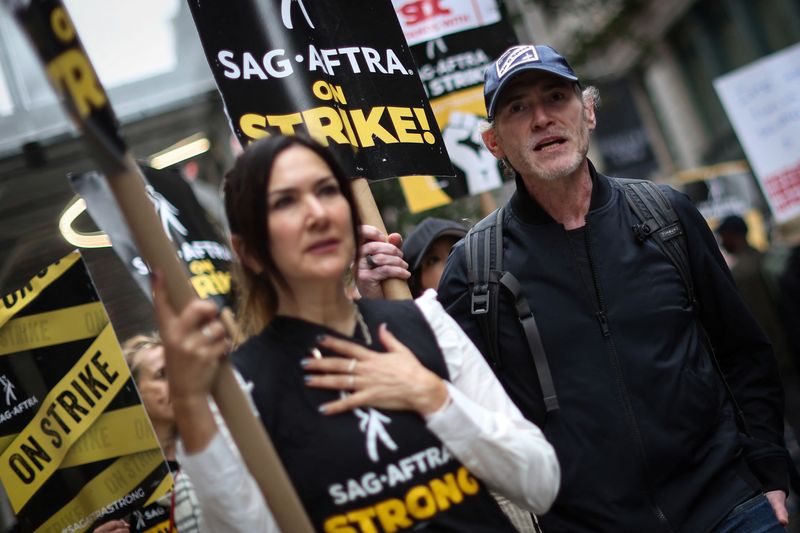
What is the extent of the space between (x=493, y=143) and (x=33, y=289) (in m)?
1.98

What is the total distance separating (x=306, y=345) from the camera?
7.80ft

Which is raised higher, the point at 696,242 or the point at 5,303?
the point at 5,303

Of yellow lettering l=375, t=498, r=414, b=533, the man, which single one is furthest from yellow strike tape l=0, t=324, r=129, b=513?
yellow lettering l=375, t=498, r=414, b=533

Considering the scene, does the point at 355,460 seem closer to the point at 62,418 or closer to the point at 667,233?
the point at 667,233

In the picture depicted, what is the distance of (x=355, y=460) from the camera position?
7.43 ft

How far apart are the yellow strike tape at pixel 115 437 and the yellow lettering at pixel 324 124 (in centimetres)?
150

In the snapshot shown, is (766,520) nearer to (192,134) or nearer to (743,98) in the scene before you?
(743,98)

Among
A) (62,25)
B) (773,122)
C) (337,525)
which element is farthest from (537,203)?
(773,122)

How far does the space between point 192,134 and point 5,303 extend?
10.8 m

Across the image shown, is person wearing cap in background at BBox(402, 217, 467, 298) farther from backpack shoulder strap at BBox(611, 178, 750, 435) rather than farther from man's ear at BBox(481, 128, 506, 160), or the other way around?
backpack shoulder strap at BBox(611, 178, 750, 435)

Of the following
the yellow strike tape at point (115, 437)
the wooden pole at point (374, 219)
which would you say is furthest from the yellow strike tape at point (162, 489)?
the wooden pole at point (374, 219)

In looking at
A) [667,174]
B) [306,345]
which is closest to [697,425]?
[306,345]

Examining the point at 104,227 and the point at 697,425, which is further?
the point at 104,227

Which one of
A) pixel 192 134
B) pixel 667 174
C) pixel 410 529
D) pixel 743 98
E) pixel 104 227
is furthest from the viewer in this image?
pixel 667 174
